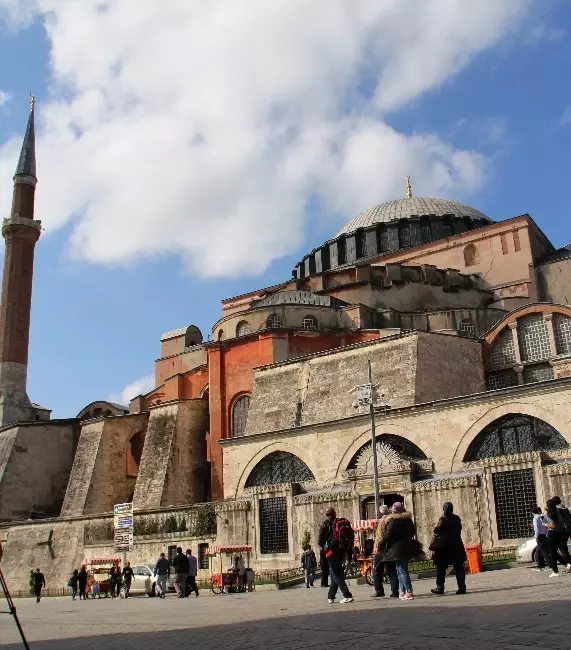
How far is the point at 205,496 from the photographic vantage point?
2892 cm

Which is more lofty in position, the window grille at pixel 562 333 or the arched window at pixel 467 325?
the arched window at pixel 467 325

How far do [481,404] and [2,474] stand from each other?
2235 cm

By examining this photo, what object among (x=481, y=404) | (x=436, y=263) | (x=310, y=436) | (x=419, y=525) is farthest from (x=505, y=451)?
(x=436, y=263)

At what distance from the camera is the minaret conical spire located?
134 feet

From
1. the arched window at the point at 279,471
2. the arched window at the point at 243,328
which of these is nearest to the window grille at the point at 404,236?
the arched window at the point at 243,328

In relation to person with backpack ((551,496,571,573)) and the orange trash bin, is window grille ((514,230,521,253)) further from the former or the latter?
person with backpack ((551,496,571,573))

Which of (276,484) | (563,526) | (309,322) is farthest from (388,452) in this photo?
(563,526)

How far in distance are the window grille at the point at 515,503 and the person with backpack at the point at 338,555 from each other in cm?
829

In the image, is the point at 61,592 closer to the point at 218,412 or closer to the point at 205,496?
the point at 205,496

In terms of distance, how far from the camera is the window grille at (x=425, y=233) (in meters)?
40.6

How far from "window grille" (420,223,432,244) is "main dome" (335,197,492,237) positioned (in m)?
1.15

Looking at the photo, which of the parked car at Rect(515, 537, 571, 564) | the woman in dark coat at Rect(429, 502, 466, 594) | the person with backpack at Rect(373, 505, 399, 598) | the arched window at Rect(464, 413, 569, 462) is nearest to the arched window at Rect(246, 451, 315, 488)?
the arched window at Rect(464, 413, 569, 462)

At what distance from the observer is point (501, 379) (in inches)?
973

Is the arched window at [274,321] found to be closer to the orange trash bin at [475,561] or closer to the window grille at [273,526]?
the window grille at [273,526]
